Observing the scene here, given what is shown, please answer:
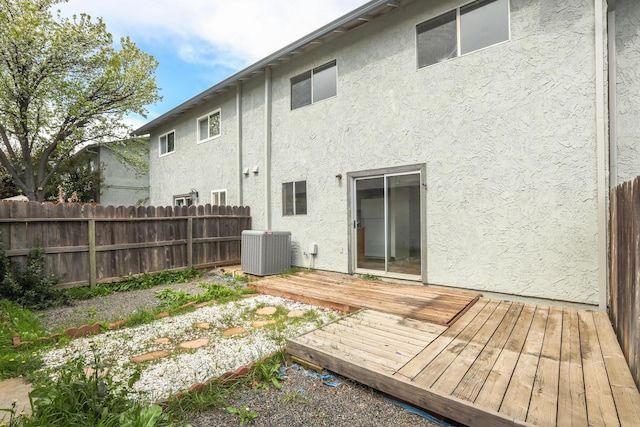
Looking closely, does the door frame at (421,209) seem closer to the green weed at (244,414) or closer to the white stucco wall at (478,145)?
the white stucco wall at (478,145)

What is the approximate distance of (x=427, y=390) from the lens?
222 centimetres

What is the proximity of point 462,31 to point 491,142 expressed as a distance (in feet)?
6.74

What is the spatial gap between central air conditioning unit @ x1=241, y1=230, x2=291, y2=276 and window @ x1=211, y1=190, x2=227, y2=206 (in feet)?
9.86

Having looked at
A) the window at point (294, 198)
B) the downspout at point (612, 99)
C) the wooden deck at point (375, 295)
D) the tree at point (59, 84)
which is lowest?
the wooden deck at point (375, 295)

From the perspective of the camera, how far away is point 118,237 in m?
6.53

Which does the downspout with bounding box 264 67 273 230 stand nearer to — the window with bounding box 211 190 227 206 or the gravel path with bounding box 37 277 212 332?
the window with bounding box 211 190 227 206

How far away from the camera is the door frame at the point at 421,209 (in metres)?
5.56

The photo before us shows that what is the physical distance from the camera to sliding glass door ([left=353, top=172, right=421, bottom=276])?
575 cm

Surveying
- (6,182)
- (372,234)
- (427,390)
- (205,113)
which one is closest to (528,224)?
(372,234)

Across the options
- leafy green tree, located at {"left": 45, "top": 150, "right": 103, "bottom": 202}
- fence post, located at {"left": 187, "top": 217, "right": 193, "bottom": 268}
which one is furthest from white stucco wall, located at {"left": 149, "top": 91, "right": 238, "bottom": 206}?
leafy green tree, located at {"left": 45, "top": 150, "right": 103, "bottom": 202}

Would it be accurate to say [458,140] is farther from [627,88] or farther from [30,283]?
[30,283]

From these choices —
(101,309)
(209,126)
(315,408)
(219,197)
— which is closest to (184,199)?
(219,197)

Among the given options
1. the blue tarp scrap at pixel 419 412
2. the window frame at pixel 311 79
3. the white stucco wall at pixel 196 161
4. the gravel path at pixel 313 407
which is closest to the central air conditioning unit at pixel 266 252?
the white stucco wall at pixel 196 161

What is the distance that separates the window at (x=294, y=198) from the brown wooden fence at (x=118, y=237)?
60.6 inches
